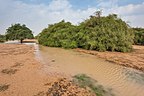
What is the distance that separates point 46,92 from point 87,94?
115cm

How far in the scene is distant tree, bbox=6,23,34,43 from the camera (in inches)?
1673

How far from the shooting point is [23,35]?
42.9m

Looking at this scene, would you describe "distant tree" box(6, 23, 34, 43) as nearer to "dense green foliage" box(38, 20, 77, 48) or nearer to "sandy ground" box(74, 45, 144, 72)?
"dense green foliage" box(38, 20, 77, 48)

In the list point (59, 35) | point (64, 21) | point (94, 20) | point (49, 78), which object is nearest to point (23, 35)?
point (64, 21)

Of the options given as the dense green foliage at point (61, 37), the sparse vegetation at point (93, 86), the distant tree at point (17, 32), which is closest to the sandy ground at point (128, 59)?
the sparse vegetation at point (93, 86)

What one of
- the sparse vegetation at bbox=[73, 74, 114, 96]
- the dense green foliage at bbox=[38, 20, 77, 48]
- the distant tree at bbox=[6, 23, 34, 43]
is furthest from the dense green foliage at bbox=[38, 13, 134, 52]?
the distant tree at bbox=[6, 23, 34, 43]

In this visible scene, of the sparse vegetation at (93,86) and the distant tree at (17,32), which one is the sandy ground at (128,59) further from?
the distant tree at (17,32)

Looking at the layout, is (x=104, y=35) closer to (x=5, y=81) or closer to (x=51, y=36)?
(x=51, y=36)

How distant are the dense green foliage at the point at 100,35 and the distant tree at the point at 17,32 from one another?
22284 mm

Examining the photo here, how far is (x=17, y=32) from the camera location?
42.6m

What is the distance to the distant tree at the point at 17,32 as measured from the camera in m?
42.5

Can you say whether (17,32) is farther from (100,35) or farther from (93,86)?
(93,86)

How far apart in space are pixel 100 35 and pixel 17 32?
29492 mm

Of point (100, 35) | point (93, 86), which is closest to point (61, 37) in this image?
point (100, 35)
